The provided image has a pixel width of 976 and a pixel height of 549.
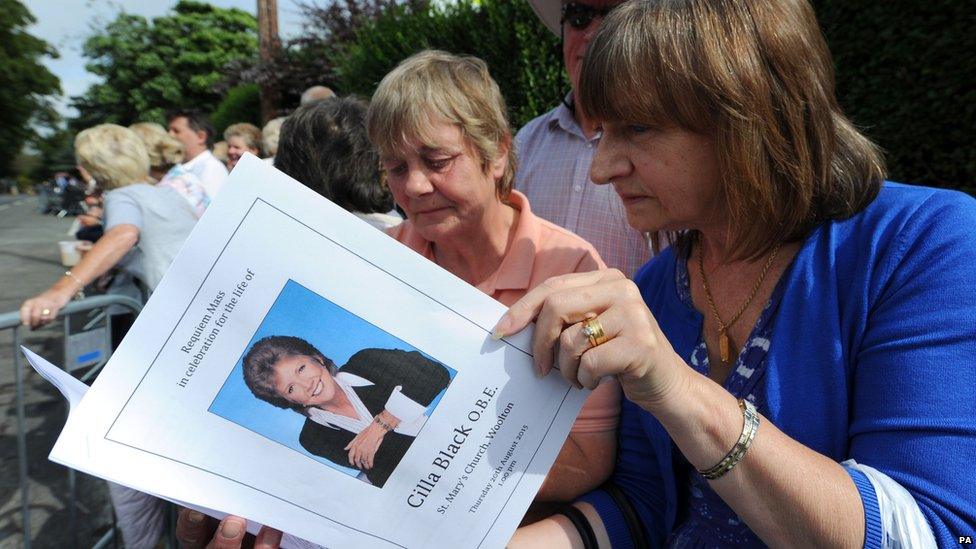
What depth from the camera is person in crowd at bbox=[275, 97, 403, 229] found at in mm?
2336

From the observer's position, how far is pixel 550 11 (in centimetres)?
262

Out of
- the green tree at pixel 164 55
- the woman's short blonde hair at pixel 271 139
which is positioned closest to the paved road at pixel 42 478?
the woman's short blonde hair at pixel 271 139

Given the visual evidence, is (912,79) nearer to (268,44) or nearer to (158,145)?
(158,145)

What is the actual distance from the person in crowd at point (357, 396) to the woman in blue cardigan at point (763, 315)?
0.16 metres

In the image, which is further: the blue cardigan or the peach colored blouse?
the peach colored blouse

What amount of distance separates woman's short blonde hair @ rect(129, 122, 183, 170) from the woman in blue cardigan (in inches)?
201

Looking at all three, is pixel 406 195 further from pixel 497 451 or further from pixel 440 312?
pixel 497 451

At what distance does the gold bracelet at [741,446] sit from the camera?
871 millimetres

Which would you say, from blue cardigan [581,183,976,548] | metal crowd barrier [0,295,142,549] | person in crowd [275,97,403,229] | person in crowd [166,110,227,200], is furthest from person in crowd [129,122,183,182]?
blue cardigan [581,183,976,548]

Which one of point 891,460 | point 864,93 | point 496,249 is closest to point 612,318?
point 891,460

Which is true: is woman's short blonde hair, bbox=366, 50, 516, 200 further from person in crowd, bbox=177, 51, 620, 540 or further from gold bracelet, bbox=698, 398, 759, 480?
gold bracelet, bbox=698, 398, 759, 480

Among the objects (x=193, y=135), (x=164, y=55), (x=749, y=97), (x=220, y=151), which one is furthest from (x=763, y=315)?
(x=164, y=55)

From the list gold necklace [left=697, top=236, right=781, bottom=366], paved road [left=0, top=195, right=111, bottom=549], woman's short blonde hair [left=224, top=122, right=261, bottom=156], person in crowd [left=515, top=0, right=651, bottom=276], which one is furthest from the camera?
woman's short blonde hair [left=224, top=122, right=261, bottom=156]

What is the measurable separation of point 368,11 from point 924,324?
12063mm
